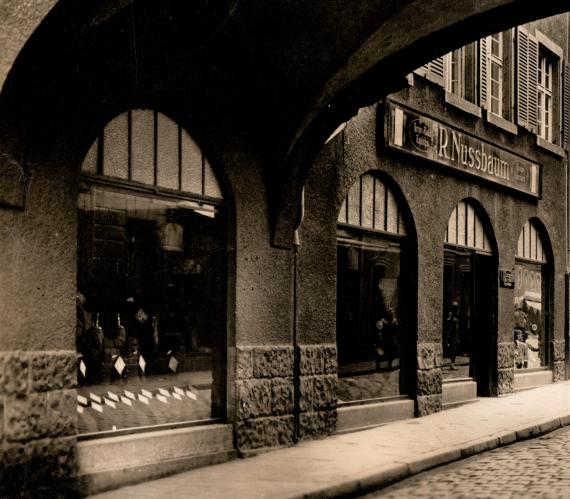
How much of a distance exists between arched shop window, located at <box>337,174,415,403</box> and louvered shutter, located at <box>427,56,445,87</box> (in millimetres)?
1929

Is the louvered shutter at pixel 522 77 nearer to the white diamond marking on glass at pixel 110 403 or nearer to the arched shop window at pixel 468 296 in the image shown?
the arched shop window at pixel 468 296

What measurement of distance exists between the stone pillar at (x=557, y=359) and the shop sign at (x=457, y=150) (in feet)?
10.4

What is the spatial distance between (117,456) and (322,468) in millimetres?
1850

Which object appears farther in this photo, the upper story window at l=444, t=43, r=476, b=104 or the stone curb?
the upper story window at l=444, t=43, r=476, b=104

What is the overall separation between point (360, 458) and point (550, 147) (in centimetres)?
1103

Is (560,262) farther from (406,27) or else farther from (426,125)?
(406,27)

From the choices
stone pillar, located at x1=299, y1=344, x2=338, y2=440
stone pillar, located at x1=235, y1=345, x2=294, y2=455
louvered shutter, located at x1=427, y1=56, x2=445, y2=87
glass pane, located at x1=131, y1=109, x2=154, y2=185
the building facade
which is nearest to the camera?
glass pane, located at x1=131, y1=109, x2=154, y2=185

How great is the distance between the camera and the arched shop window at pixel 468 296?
14.4m

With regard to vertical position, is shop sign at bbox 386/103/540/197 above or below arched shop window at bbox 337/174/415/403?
above

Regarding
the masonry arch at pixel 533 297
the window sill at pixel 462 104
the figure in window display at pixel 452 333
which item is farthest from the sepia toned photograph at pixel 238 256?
the masonry arch at pixel 533 297

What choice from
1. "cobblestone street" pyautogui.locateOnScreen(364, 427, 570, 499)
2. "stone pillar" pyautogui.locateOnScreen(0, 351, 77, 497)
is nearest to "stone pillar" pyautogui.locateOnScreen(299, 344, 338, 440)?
"cobblestone street" pyautogui.locateOnScreen(364, 427, 570, 499)

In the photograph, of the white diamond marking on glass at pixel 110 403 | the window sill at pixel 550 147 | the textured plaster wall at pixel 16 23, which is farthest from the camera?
the window sill at pixel 550 147

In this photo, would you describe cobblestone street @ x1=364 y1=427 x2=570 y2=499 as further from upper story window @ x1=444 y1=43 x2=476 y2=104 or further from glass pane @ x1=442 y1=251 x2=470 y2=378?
upper story window @ x1=444 y1=43 x2=476 y2=104

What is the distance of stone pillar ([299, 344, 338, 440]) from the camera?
33.6 ft
